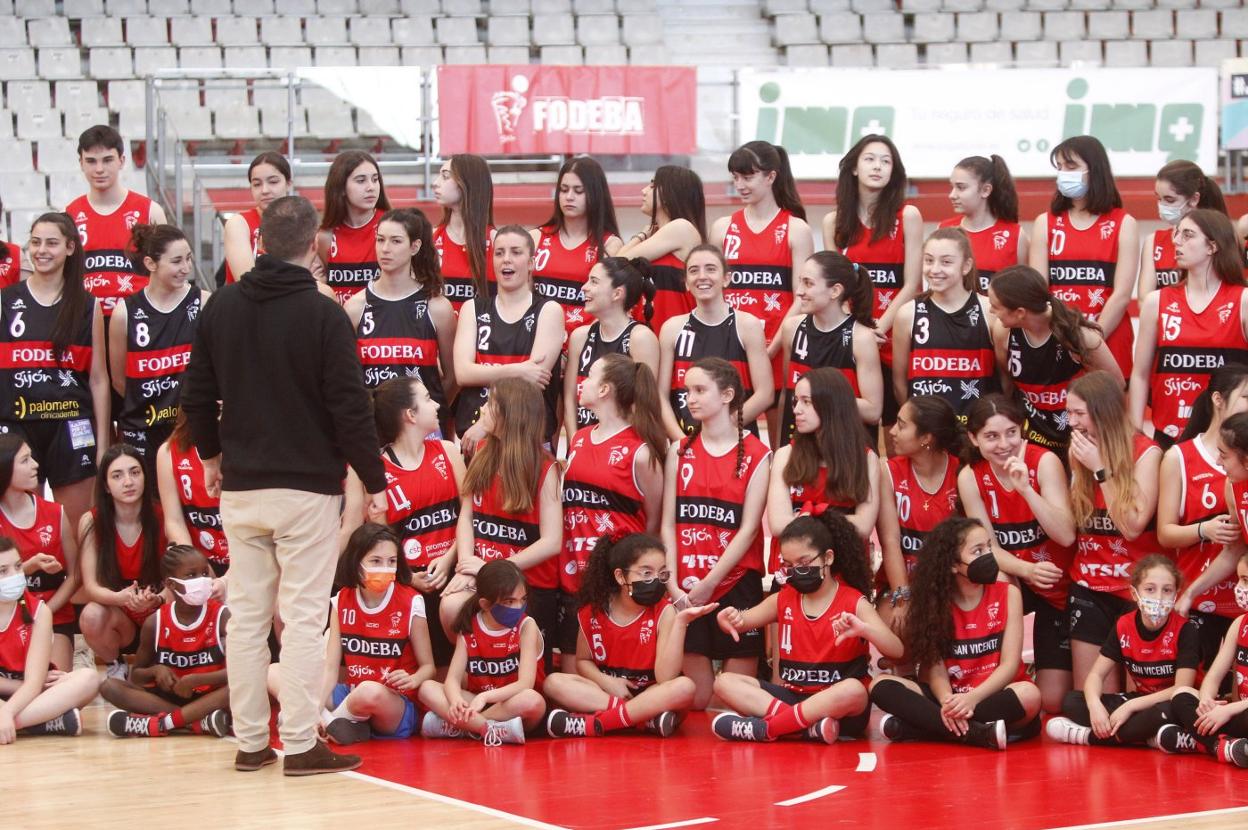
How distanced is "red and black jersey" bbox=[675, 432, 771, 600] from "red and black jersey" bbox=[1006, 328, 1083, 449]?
48.6 inches

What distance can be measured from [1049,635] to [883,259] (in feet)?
6.56

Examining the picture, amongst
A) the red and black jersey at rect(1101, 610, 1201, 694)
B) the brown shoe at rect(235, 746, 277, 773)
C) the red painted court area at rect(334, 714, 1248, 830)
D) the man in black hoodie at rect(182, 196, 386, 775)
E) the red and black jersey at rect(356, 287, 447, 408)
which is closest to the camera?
the red painted court area at rect(334, 714, 1248, 830)

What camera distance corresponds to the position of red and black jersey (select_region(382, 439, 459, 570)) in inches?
263

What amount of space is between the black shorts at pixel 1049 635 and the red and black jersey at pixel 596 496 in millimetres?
1739

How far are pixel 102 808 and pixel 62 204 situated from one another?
996 cm

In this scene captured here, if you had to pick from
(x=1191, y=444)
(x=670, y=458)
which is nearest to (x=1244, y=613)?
(x=1191, y=444)

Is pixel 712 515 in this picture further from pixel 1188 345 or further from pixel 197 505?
pixel 197 505

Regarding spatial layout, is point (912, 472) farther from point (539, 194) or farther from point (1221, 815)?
point (539, 194)

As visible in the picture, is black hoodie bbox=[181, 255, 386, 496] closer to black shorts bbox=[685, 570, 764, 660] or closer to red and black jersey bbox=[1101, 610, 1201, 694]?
black shorts bbox=[685, 570, 764, 660]

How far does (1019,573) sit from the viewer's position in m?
6.55

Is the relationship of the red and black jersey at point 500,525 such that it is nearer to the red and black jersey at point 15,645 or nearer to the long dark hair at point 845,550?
the long dark hair at point 845,550

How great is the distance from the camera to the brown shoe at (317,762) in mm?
5254

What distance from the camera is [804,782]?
531cm

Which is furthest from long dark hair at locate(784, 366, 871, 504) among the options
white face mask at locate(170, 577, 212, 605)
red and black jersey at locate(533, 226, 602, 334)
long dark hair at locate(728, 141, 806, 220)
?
white face mask at locate(170, 577, 212, 605)
